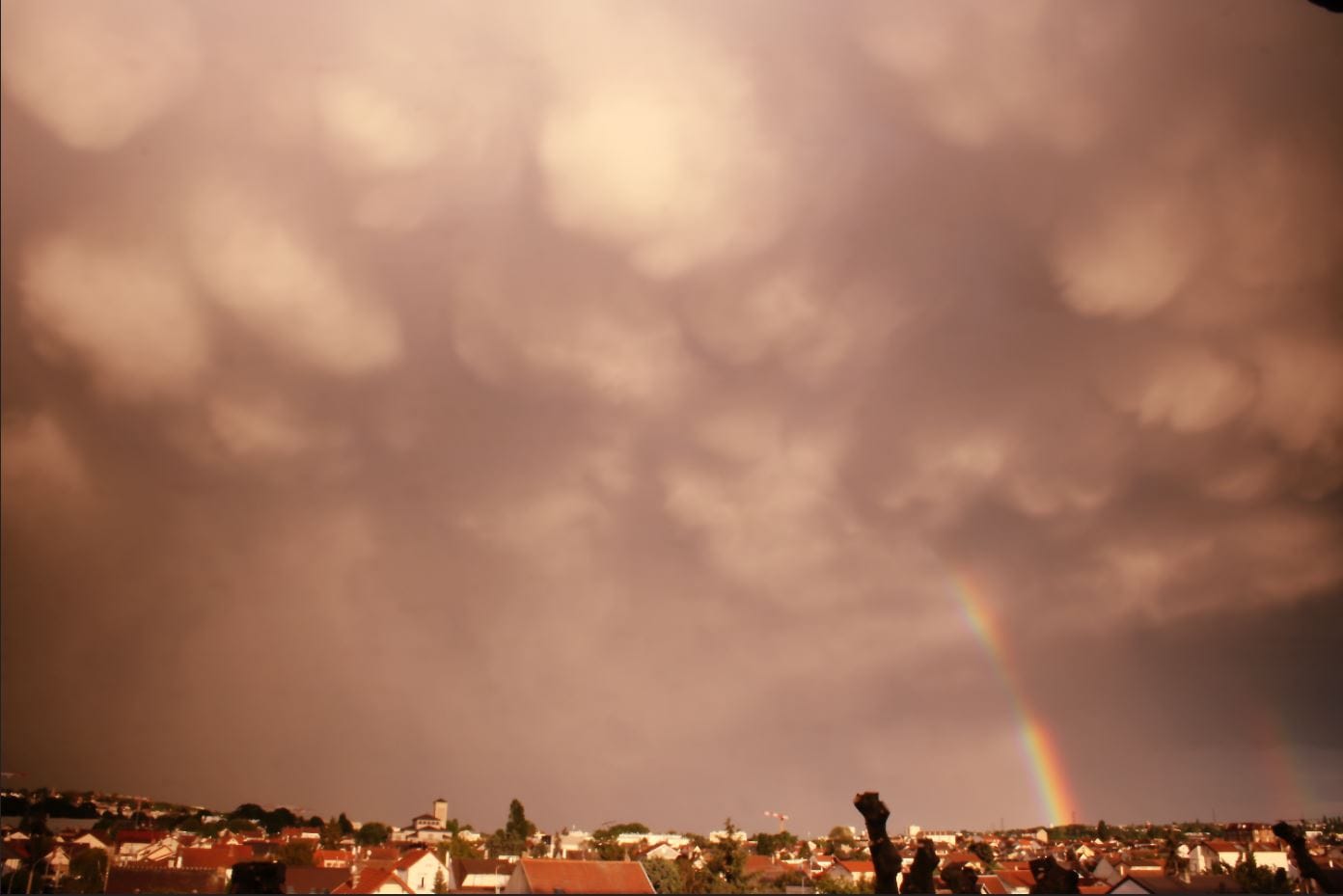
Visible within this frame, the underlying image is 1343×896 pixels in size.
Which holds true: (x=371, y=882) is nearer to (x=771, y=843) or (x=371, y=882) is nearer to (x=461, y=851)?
(x=461, y=851)

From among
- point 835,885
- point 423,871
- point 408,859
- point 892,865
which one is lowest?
point 835,885

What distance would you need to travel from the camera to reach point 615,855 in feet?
125

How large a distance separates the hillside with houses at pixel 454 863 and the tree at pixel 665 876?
0.07 metres

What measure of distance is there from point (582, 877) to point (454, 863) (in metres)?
10.2

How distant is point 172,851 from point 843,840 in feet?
156

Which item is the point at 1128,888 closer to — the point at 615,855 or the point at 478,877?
the point at 478,877

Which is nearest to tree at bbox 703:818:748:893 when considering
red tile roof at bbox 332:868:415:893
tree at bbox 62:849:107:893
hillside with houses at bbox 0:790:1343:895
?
hillside with houses at bbox 0:790:1343:895

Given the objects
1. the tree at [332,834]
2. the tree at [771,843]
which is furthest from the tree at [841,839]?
the tree at [332,834]

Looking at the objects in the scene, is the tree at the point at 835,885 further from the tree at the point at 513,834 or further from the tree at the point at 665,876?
the tree at the point at 513,834

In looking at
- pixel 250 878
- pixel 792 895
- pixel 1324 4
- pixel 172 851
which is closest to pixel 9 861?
pixel 172 851

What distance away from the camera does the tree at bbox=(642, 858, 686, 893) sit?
24.2 meters

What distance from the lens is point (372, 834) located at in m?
44.0

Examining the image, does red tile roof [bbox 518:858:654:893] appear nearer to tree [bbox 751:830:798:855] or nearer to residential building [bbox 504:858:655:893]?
residential building [bbox 504:858:655:893]

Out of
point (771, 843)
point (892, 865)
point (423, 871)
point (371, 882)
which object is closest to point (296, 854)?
point (423, 871)
